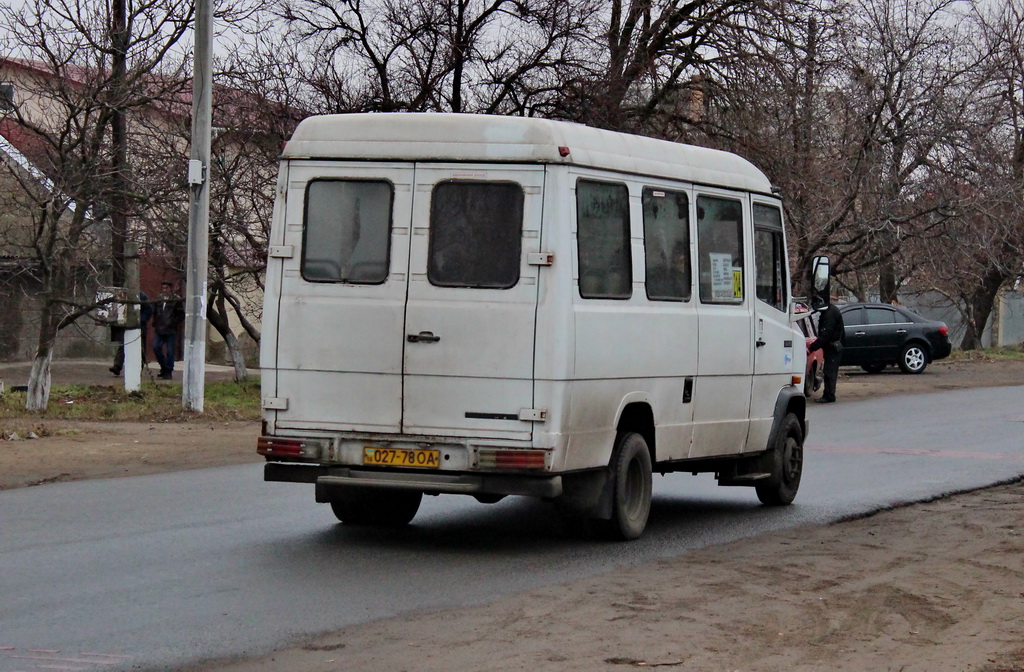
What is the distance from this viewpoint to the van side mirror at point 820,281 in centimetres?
1249

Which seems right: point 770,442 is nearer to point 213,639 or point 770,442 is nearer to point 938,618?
point 938,618

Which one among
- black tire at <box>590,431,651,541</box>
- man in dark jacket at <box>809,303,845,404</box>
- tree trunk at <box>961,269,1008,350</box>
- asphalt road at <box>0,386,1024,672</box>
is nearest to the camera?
asphalt road at <box>0,386,1024,672</box>

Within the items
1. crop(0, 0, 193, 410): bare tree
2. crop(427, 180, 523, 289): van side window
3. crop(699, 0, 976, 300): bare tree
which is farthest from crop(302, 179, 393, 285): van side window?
crop(699, 0, 976, 300): bare tree

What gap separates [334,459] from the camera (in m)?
9.66

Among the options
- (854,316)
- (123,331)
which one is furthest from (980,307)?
(123,331)

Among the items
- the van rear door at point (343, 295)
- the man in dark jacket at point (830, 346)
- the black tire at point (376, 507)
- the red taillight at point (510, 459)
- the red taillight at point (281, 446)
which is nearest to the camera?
the red taillight at point (510, 459)

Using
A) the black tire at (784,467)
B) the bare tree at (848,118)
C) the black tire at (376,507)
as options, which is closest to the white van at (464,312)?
the black tire at (376,507)

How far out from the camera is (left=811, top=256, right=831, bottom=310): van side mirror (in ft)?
41.0

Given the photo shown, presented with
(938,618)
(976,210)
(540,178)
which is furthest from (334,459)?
(976,210)

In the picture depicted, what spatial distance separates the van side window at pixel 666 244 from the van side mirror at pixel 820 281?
2.03 meters

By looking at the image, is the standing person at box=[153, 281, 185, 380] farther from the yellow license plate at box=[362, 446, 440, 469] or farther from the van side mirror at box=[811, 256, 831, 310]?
the yellow license plate at box=[362, 446, 440, 469]

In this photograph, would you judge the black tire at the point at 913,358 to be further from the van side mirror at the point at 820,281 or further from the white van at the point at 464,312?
A: the white van at the point at 464,312

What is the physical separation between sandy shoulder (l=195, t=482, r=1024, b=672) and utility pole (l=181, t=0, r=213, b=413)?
11.1m

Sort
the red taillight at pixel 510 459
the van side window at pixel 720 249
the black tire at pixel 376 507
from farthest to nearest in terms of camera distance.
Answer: the van side window at pixel 720 249 → the black tire at pixel 376 507 → the red taillight at pixel 510 459
